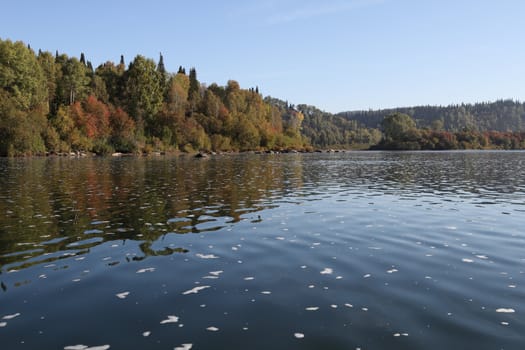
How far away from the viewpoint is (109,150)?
127750 millimetres

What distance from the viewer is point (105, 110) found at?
137 metres

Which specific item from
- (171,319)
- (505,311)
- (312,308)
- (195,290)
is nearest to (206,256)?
(195,290)

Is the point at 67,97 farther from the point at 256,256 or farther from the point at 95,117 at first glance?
the point at 256,256

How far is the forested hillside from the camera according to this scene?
343 ft

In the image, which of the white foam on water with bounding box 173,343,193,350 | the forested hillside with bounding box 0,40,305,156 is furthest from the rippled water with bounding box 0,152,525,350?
the forested hillside with bounding box 0,40,305,156

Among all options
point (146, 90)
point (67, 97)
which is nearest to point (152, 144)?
point (146, 90)

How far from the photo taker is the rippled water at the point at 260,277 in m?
8.48

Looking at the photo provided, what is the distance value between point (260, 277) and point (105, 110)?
137 m

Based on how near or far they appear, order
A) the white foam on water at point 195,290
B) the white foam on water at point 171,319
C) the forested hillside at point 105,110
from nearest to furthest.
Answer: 1. the white foam on water at point 171,319
2. the white foam on water at point 195,290
3. the forested hillside at point 105,110

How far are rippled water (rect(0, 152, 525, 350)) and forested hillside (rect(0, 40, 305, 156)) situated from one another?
94.0 metres

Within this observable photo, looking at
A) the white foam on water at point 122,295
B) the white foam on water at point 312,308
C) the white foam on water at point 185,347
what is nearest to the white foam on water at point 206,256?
the white foam on water at point 122,295

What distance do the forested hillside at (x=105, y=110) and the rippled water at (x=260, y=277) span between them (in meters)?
94.0

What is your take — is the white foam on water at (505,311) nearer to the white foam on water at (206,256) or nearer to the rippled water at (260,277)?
the rippled water at (260,277)

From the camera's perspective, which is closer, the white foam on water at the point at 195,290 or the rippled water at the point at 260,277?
the rippled water at the point at 260,277
